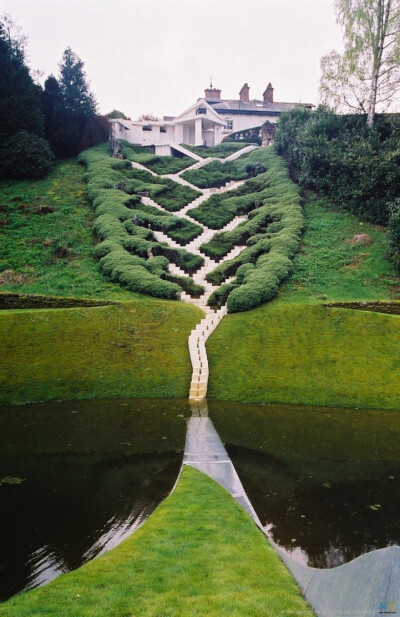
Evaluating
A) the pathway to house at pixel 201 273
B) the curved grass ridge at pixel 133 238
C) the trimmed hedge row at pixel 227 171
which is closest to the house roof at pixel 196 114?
the pathway to house at pixel 201 273

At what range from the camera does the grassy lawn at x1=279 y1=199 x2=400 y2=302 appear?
2462 cm

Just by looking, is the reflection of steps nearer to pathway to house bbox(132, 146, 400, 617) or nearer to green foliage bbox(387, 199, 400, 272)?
pathway to house bbox(132, 146, 400, 617)

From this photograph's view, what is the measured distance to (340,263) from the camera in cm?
2767

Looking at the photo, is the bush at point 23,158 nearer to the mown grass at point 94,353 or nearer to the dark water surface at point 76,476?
the mown grass at point 94,353

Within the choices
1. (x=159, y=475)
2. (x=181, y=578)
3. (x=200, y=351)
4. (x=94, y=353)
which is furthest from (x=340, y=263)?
(x=181, y=578)

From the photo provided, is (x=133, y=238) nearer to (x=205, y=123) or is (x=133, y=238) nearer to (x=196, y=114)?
(x=196, y=114)

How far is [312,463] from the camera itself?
11641 millimetres

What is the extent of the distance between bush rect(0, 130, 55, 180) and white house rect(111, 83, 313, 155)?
1163 centimetres

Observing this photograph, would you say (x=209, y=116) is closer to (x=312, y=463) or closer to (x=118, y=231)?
(x=118, y=231)

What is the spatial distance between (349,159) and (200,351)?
21.3 metres

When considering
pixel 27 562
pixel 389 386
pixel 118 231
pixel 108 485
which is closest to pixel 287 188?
pixel 118 231

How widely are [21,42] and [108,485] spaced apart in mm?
48396

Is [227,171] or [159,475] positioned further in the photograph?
[227,171]

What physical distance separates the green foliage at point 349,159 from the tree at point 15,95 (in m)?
23.7
